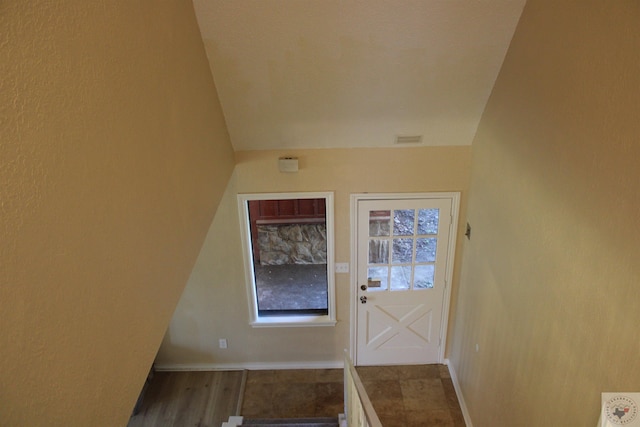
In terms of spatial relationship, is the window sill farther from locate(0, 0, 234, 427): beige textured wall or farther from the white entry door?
locate(0, 0, 234, 427): beige textured wall

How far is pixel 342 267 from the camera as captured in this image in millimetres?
3875

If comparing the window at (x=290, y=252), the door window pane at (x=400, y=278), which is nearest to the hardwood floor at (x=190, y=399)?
the window at (x=290, y=252)

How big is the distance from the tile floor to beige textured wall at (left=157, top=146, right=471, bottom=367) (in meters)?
0.19

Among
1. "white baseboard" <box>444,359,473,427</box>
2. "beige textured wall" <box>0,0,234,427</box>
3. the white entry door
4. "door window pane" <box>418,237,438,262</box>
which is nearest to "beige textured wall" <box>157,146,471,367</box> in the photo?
the white entry door

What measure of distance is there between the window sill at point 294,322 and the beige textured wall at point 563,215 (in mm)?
1540

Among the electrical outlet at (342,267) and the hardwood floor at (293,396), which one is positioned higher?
the electrical outlet at (342,267)

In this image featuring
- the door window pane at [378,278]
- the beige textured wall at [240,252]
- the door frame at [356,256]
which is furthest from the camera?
Result: the door window pane at [378,278]

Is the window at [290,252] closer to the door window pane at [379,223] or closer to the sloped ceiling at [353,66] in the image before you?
the door window pane at [379,223]

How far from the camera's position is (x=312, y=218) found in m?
5.64

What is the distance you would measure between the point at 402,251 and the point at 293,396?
5.74 ft

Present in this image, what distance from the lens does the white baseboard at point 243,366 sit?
432 cm

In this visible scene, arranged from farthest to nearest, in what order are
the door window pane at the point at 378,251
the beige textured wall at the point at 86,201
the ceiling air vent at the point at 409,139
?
→ the door window pane at the point at 378,251
the ceiling air vent at the point at 409,139
the beige textured wall at the point at 86,201

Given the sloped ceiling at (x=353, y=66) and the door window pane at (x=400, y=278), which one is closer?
the sloped ceiling at (x=353, y=66)

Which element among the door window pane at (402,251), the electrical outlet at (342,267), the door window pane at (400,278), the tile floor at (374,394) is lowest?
the tile floor at (374,394)
